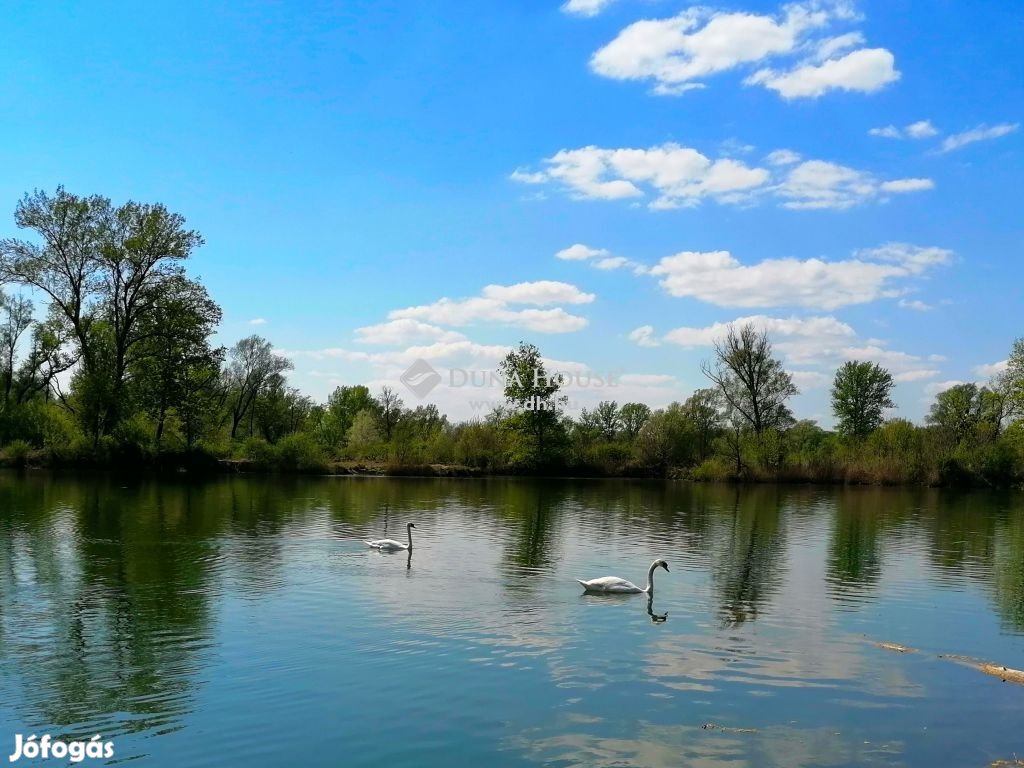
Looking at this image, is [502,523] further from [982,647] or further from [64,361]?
[64,361]

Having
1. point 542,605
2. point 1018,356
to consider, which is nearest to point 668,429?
point 1018,356

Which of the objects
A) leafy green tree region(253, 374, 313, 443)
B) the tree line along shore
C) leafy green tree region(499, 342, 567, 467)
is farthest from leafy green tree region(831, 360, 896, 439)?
leafy green tree region(253, 374, 313, 443)

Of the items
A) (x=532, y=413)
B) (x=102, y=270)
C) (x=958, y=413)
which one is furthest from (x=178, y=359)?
(x=958, y=413)

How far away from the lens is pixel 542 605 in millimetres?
15609

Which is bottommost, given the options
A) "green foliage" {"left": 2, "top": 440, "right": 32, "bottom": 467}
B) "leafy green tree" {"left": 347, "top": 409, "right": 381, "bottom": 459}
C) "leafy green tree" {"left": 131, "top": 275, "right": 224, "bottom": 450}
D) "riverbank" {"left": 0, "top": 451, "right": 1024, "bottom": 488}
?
"riverbank" {"left": 0, "top": 451, "right": 1024, "bottom": 488}

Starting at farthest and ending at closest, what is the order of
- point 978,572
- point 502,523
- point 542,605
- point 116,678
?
→ 1. point 502,523
2. point 978,572
3. point 542,605
4. point 116,678

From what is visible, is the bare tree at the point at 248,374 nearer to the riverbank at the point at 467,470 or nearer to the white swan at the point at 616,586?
the riverbank at the point at 467,470

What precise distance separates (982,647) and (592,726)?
27.1 ft

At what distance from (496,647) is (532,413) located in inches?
2493

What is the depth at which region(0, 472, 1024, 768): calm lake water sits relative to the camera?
8734mm

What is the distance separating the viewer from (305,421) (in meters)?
94.7

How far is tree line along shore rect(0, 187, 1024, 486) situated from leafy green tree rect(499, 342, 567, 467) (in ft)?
0.48

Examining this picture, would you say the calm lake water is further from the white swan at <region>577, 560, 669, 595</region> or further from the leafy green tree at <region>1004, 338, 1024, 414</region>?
the leafy green tree at <region>1004, 338, 1024, 414</region>

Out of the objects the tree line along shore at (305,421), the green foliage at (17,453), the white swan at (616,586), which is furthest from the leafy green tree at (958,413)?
the green foliage at (17,453)
